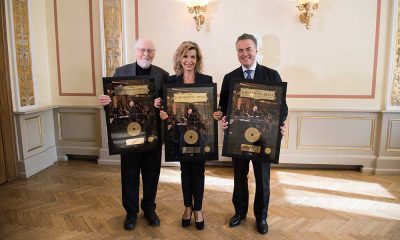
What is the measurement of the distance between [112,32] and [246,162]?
2.68 metres

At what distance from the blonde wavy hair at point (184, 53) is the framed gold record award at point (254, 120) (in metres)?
0.32

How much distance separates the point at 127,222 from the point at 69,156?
2.52 metres

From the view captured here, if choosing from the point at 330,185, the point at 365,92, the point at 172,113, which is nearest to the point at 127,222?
the point at 172,113

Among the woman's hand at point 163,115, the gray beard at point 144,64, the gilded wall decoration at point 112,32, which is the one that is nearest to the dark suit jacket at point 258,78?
the woman's hand at point 163,115

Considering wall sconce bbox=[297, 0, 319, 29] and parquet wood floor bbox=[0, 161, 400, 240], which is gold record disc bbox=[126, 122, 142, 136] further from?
wall sconce bbox=[297, 0, 319, 29]

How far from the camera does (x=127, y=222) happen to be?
260 cm

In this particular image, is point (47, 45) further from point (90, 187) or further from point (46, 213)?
point (46, 213)

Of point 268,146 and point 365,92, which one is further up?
point 365,92

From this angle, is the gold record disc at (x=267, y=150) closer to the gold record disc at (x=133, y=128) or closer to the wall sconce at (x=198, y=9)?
the gold record disc at (x=133, y=128)

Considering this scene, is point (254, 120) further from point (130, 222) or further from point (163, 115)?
point (130, 222)

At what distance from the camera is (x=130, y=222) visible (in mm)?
2600

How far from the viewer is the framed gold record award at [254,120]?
2182 millimetres

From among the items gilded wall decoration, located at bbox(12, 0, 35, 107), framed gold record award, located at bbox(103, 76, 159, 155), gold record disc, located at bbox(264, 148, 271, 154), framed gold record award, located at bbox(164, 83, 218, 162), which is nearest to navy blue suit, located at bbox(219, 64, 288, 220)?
gold record disc, located at bbox(264, 148, 271, 154)

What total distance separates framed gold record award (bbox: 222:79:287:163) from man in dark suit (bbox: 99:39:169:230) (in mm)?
571
